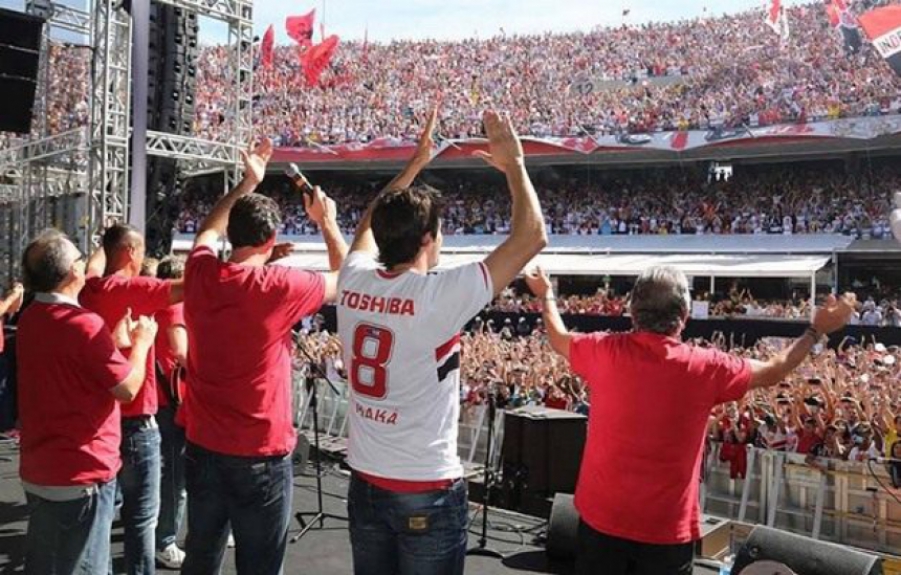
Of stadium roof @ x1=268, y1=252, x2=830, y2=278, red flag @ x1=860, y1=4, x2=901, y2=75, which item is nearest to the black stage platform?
stadium roof @ x1=268, y1=252, x2=830, y2=278

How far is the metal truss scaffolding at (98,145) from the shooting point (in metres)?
9.15

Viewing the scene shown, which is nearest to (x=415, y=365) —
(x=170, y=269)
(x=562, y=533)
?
(x=170, y=269)

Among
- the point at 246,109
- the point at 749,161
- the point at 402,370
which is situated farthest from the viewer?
the point at 749,161

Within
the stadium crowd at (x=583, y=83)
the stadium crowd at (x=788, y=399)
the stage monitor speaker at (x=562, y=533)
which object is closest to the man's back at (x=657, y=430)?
the stage monitor speaker at (x=562, y=533)

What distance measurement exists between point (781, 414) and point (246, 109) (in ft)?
23.9

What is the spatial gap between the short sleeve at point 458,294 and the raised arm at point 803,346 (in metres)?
0.94

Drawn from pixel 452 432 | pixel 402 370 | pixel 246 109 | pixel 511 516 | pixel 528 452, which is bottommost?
pixel 511 516

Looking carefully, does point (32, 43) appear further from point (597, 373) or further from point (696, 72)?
point (696, 72)

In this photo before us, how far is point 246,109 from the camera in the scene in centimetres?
1080

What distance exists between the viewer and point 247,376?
9.17 ft

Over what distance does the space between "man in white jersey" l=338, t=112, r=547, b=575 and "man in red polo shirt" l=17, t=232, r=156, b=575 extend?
92 centimetres

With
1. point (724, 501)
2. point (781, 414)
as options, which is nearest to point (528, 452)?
point (724, 501)

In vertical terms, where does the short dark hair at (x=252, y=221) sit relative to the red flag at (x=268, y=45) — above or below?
below

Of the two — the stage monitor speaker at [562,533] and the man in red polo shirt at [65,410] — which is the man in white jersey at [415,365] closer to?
the man in red polo shirt at [65,410]
